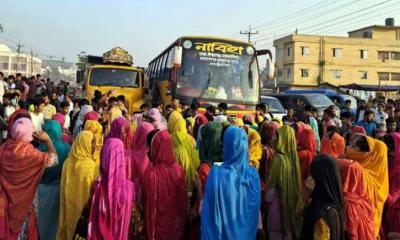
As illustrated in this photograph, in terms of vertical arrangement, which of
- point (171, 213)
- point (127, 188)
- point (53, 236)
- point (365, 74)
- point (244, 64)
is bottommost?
point (53, 236)

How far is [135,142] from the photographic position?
4.89m

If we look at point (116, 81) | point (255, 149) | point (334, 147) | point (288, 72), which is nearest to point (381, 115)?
point (334, 147)

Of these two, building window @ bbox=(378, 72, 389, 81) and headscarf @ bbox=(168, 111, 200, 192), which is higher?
building window @ bbox=(378, 72, 389, 81)

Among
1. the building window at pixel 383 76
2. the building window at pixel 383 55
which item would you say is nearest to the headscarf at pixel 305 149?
the building window at pixel 383 76

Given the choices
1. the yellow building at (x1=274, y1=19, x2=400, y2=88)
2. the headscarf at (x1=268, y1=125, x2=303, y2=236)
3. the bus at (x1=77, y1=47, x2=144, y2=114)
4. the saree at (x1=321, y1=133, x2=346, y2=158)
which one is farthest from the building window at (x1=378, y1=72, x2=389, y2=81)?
the headscarf at (x1=268, y1=125, x2=303, y2=236)

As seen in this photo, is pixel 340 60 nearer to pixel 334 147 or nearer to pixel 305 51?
pixel 305 51

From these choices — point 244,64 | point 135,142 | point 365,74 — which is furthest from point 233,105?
point 365,74

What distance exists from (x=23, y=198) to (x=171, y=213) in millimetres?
1343

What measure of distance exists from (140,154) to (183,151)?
1.83ft

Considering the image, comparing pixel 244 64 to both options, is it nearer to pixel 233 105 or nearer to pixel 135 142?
pixel 233 105

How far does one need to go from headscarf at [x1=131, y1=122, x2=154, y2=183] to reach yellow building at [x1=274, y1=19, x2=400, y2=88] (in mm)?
47724

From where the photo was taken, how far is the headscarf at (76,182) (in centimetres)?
409

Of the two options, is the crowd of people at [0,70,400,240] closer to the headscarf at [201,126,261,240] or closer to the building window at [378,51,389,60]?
the headscarf at [201,126,261,240]

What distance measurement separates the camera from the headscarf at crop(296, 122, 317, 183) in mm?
4742
